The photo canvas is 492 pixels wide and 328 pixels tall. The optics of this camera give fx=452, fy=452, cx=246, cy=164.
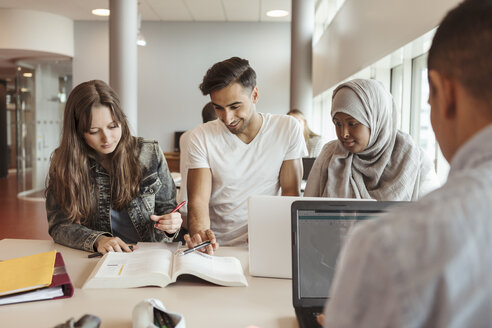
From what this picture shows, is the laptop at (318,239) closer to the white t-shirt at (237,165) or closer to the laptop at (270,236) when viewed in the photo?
the laptop at (270,236)

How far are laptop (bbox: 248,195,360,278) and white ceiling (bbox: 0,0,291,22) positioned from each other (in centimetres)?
612

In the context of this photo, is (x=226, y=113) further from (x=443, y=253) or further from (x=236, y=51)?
(x=236, y=51)

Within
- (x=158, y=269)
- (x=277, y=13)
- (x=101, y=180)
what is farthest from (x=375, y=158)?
(x=277, y=13)

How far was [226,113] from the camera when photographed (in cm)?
211

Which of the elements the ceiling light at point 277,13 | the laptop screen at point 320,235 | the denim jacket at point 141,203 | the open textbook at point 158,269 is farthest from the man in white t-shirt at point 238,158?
the ceiling light at point 277,13

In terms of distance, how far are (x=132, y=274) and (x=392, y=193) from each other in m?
1.05

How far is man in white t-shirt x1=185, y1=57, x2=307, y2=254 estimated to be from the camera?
2.12 metres

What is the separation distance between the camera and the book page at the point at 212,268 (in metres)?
1.39

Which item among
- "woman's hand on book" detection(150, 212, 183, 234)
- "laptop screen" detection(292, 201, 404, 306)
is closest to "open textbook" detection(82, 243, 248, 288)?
"woman's hand on book" detection(150, 212, 183, 234)

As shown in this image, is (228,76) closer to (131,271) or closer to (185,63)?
(131,271)

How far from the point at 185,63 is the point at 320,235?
7.63m

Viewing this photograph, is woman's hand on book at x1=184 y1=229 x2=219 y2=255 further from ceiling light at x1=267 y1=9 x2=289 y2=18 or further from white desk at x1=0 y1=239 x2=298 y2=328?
ceiling light at x1=267 y1=9 x2=289 y2=18

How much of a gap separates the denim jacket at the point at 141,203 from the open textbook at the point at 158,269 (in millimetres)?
338

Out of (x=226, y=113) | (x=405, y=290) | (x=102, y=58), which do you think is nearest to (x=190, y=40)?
(x=102, y=58)
